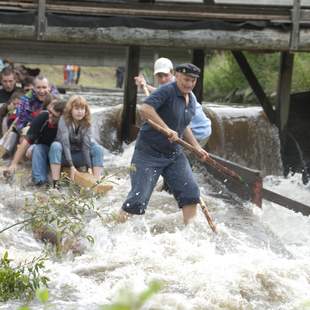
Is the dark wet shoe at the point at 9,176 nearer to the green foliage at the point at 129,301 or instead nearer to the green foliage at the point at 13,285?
the green foliage at the point at 13,285

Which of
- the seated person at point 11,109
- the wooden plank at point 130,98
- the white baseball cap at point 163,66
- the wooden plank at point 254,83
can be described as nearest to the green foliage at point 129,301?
the white baseball cap at point 163,66

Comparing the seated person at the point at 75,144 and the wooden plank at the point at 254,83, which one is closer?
the seated person at the point at 75,144

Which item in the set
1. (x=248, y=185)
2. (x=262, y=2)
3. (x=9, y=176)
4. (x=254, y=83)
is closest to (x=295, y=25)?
(x=262, y=2)

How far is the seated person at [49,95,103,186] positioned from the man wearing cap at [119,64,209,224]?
2.04m

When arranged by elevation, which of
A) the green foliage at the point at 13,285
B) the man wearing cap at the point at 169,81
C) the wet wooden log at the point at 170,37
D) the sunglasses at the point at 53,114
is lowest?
the green foliage at the point at 13,285

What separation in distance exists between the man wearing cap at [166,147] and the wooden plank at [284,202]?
3.23 meters

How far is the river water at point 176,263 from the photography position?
215 inches

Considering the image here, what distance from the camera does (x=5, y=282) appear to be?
5.20m

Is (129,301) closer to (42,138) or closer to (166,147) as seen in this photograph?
(166,147)

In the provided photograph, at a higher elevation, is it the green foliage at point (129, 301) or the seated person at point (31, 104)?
the green foliage at point (129, 301)

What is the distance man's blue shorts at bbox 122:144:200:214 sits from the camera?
6.80 meters

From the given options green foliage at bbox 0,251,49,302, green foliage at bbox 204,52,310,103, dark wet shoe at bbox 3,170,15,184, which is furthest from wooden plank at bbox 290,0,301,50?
green foliage at bbox 204,52,310,103

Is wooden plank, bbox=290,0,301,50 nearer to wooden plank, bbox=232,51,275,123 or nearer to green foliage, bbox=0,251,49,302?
wooden plank, bbox=232,51,275,123

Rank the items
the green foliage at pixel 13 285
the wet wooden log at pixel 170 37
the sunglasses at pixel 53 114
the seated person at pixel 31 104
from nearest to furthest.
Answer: the green foliage at pixel 13 285, the sunglasses at pixel 53 114, the seated person at pixel 31 104, the wet wooden log at pixel 170 37
